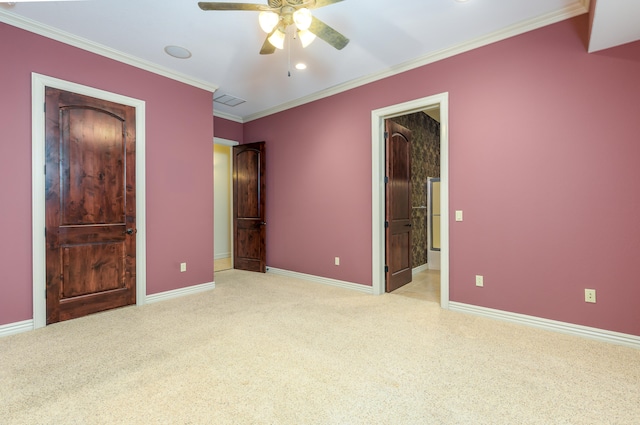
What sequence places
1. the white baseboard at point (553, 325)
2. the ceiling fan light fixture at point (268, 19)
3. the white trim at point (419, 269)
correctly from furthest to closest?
the white trim at point (419, 269) < the white baseboard at point (553, 325) < the ceiling fan light fixture at point (268, 19)

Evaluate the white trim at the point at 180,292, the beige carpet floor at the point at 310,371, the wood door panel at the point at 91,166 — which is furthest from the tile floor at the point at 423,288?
the wood door panel at the point at 91,166

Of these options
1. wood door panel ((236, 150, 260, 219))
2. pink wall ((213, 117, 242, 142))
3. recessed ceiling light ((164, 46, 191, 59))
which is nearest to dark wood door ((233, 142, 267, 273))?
wood door panel ((236, 150, 260, 219))

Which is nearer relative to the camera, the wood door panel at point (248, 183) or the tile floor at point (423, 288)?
the tile floor at point (423, 288)

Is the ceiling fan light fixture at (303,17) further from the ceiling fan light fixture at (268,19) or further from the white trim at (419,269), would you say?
the white trim at (419,269)

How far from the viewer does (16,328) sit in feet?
8.91

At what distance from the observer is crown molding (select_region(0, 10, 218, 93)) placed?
8.87 ft

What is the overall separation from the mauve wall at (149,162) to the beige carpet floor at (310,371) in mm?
712

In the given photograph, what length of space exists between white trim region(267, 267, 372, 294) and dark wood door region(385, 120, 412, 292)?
1.20ft

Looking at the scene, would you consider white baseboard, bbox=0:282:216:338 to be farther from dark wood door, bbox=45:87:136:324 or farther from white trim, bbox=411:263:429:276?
white trim, bbox=411:263:429:276

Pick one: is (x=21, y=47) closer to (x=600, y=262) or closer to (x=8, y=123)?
(x=8, y=123)

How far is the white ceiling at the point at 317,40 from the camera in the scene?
100 inches

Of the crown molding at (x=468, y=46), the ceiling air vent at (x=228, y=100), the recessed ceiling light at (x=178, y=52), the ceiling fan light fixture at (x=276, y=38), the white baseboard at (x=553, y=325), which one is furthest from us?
the ceiling air vent at (x=228, y=100)

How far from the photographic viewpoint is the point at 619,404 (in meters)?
1.71

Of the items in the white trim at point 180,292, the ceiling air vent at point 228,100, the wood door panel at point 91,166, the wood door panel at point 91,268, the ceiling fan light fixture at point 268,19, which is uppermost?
the ceiling air vent at point 228,100
